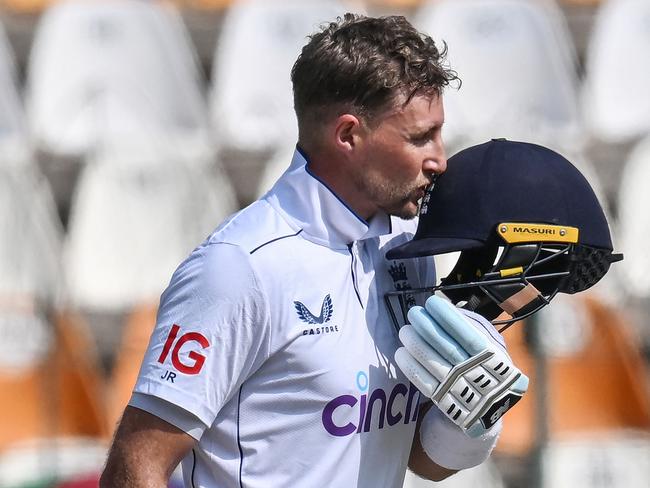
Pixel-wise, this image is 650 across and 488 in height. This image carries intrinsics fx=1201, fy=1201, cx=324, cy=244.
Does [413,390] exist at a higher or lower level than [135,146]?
higher

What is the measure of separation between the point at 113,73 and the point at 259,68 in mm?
742

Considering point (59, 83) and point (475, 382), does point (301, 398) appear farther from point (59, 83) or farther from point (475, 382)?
point (59, 83)

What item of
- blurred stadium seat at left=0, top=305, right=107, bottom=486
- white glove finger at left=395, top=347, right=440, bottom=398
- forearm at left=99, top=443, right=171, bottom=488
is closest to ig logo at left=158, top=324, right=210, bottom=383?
forearm at left=99, top=443, right=171, bottom=488

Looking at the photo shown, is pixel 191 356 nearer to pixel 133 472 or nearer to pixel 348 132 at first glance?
pixel 133 472

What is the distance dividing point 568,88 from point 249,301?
4.31 m

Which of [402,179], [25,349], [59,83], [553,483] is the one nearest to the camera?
[402,179]

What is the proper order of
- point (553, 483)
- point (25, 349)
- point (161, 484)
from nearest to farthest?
point (161, 484) < point (553, 483) < point (25, 349)

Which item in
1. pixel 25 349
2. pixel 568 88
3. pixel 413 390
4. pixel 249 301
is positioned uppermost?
pixel 249 301

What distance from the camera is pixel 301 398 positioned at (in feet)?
5.86

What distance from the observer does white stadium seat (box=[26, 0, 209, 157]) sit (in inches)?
229

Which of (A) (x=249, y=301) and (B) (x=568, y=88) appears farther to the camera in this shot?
(B) (x=568, y=88)

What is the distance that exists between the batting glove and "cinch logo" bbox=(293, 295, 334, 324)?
12 cm

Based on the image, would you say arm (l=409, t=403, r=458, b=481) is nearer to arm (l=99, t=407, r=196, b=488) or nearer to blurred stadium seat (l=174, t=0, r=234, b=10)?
arm (l=99, t=407, r=196, b=488)

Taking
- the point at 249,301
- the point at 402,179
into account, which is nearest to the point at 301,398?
the point at 249,301
